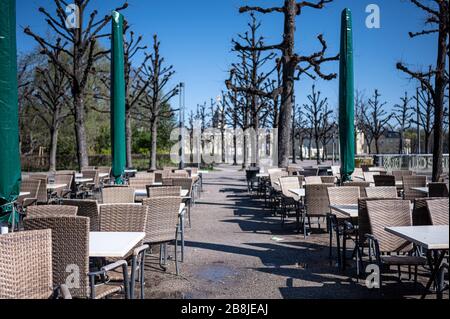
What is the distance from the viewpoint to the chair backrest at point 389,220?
4816mm

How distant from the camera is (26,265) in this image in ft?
9.48

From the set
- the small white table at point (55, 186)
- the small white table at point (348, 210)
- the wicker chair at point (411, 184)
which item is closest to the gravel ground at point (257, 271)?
the small white table at point (348, 210)

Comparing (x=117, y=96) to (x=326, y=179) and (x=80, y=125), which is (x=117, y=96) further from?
(x=80, y=125)

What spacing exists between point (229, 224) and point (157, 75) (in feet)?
58.0

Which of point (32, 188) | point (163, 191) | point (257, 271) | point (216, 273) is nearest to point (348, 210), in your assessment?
point (257, 271)

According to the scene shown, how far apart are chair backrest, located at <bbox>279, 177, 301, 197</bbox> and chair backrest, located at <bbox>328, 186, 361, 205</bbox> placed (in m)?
2.69

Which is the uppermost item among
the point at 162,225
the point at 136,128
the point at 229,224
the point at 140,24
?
the point at 140,24

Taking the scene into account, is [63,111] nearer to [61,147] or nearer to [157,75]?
[61,147]

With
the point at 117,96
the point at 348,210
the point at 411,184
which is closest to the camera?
the point at 348,210

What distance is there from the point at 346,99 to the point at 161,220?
4440mm

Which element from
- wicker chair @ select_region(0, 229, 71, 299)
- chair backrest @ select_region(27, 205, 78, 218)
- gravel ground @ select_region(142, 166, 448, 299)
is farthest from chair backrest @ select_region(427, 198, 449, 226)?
wicker chair @ select_region(0, 229, 71, 299)

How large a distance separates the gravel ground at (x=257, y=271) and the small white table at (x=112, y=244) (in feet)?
3.03

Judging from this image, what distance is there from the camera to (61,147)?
37.1m
